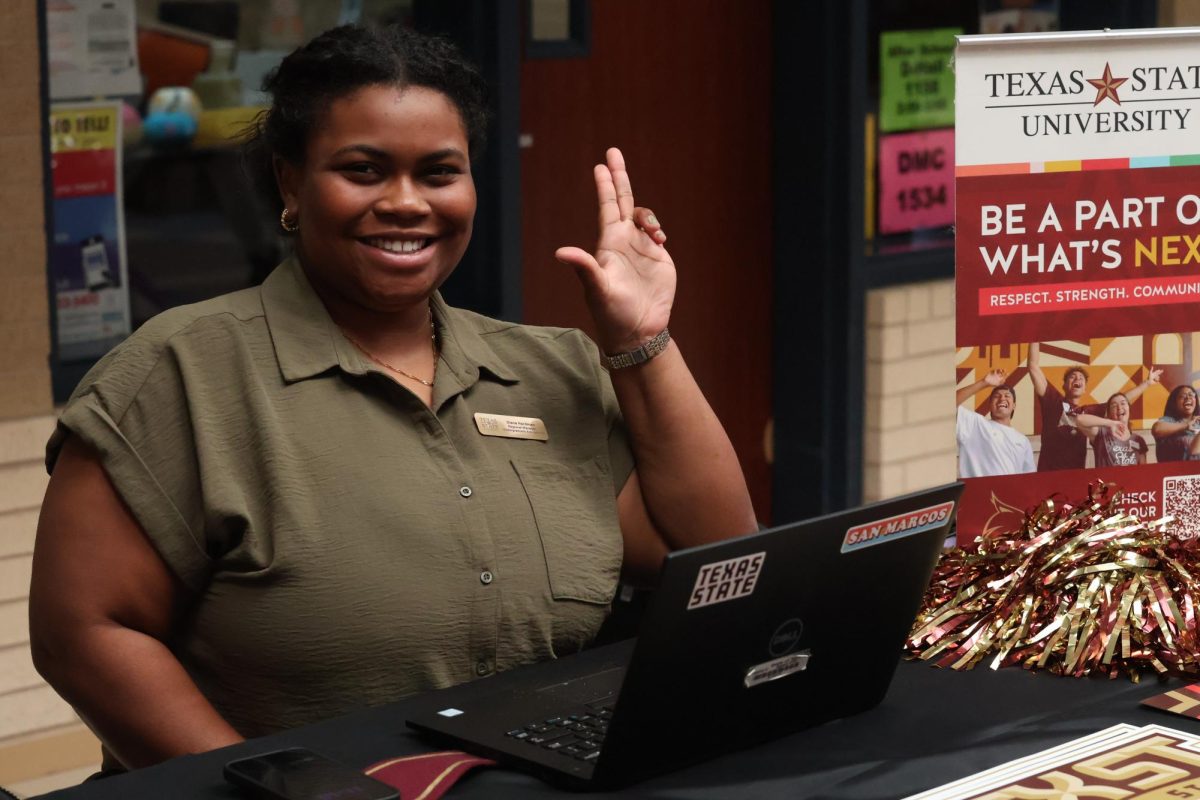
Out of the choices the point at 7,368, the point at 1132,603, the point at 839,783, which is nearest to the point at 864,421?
the point at 7,368

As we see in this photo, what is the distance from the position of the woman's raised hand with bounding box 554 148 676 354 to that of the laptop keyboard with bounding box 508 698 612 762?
25.0 inches

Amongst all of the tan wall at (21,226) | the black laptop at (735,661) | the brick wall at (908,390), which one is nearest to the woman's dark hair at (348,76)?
the black laptop at (735,661)

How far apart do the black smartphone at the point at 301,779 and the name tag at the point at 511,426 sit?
708 millimetres

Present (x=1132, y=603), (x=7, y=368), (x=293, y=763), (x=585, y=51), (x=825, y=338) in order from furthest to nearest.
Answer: (x=825, y=338), (x=585, y=51), (x=7, y=368), (x=1132, y=603), (x=293, y=763)

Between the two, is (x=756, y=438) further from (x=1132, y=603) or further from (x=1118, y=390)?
(x=1132, y=603)

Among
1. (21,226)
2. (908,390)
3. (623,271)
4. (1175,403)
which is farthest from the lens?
(908,390)

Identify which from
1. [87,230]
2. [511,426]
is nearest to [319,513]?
[511,426]

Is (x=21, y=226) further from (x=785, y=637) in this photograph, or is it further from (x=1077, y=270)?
(x=785, y=637)

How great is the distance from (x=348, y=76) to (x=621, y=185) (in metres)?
0.43

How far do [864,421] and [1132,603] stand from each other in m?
3.33

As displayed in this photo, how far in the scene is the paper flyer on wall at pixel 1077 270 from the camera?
245 cm

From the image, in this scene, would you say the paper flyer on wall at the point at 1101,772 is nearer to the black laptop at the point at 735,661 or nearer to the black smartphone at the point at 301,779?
the black laptop at the point at 735,661

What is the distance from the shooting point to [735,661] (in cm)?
177

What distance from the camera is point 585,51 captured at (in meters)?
4.90
